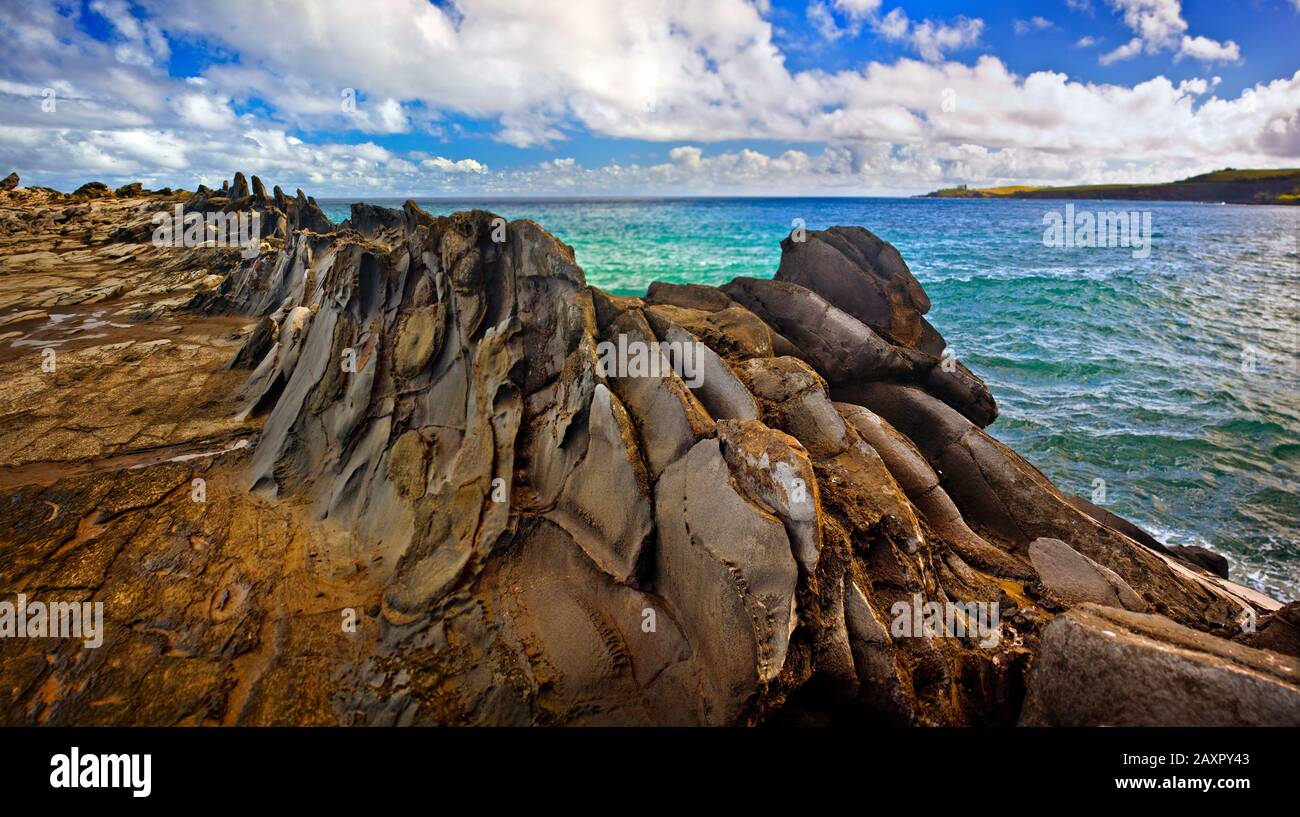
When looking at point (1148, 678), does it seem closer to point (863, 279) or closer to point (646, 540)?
point (646, 540)

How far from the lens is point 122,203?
4519 cm

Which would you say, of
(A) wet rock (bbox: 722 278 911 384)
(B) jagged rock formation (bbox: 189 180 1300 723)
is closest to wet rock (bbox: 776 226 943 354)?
(A) wet rock (bbox: 722 278 911 384)

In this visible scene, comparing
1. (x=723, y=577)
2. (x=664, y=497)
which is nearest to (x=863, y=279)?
(x=664, y=497)

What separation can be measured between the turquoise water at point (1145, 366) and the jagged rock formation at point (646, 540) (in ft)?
15.6

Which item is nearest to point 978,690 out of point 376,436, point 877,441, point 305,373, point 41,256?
point 877,441

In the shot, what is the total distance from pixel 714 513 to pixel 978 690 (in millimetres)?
3039

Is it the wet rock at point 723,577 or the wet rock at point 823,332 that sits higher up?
the wet rock at point 823,332

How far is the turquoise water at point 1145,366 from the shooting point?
12688 mm

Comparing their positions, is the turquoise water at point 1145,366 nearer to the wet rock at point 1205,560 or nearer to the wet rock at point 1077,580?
the wet rock at point 1205,560

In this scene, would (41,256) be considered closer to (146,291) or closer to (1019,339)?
(146,291)

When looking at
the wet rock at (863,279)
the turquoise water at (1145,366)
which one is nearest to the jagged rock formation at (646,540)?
the wet rock at (863,279)

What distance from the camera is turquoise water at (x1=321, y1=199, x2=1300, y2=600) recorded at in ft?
41.6

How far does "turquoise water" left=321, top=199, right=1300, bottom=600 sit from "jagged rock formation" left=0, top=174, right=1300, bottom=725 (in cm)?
477

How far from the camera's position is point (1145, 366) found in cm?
2106
